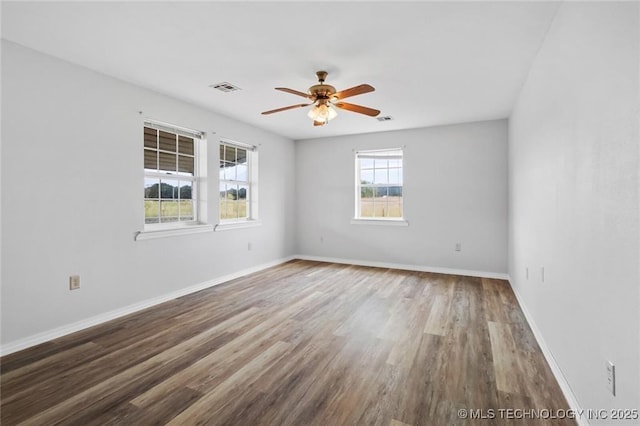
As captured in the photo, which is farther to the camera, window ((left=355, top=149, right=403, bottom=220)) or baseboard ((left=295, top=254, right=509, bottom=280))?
window ((left=355, top=149, right=403, bottom=220))

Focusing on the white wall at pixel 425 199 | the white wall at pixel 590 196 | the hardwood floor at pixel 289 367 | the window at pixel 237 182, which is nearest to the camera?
the white wall at pixel 590 196

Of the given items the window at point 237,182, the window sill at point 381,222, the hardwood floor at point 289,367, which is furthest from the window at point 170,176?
the window sill at point 381,222

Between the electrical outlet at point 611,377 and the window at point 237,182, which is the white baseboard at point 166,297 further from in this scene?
the electrical outlet at point 611,377

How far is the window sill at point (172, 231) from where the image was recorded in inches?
134

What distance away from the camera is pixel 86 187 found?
2928 millimetres

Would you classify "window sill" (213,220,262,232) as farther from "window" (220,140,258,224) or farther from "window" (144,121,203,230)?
"window" (144,121,203,230)

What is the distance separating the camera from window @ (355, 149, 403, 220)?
5578 mm

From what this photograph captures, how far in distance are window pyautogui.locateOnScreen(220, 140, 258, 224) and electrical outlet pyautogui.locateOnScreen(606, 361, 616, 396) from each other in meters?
4.32

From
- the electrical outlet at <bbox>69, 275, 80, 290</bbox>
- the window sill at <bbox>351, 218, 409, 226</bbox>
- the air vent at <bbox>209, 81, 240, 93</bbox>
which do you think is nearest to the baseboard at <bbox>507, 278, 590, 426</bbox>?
the window sill at <bbox>351, 218, 409, 226</bbox>

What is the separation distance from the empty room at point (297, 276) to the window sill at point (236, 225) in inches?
1.8

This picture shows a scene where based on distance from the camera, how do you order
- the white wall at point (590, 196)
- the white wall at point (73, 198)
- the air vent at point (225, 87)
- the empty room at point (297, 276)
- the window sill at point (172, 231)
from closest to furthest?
the white wall at point (590, 196) < the empty room at point (297, 276) < the white wall at point (73, 198) < the air vent at point (225, 87) < the window sill at point (172, 231)

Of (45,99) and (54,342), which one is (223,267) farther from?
(45,99)

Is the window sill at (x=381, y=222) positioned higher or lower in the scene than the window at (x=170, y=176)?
lower

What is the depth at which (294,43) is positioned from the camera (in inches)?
96.4
